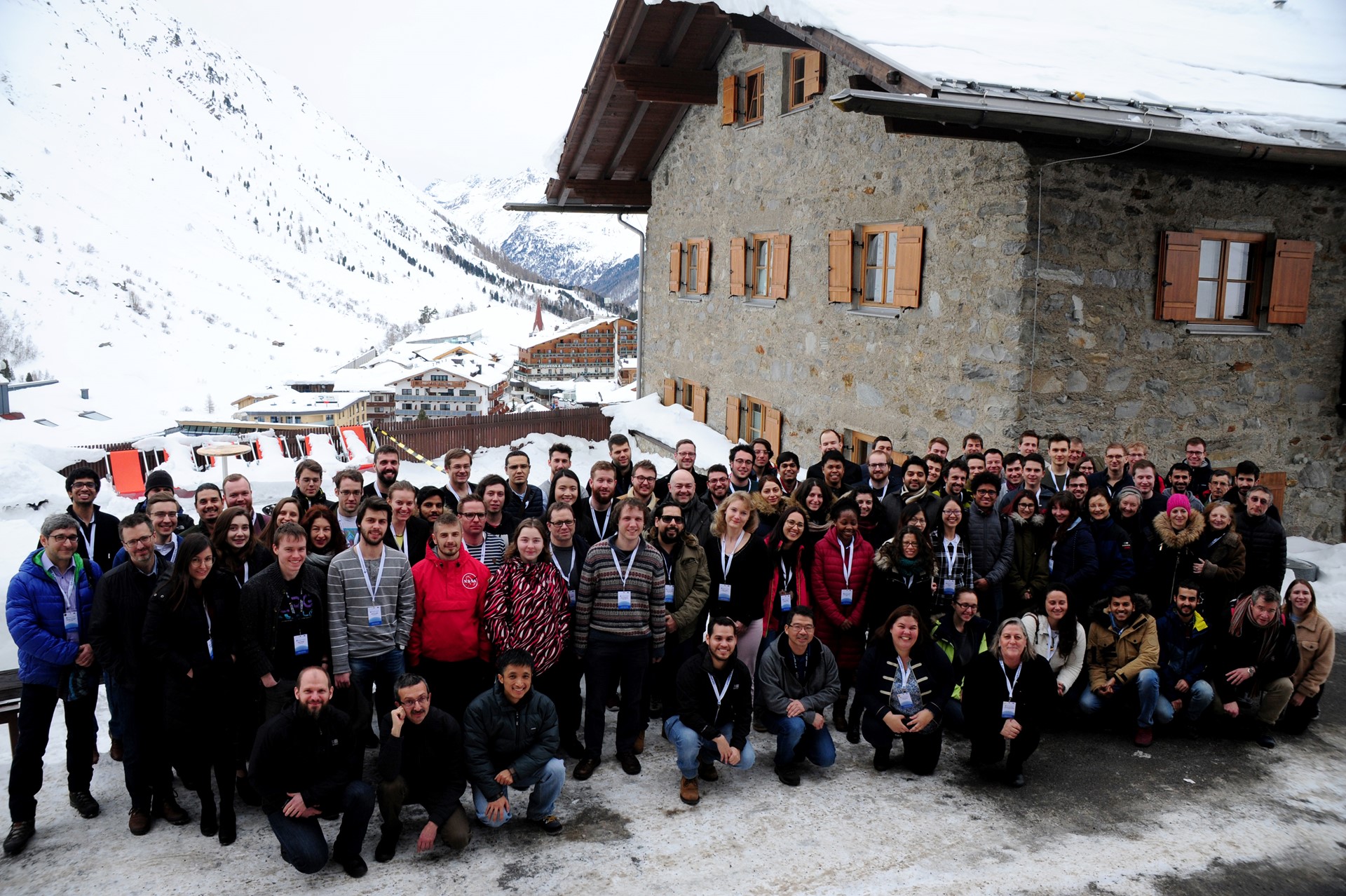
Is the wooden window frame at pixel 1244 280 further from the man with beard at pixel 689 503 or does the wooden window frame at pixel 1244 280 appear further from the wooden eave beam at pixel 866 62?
the man with beard at pixel 689 503

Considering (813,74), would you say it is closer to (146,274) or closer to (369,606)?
(369,606)

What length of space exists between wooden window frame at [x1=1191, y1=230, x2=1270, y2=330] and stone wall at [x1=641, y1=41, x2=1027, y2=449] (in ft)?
6.62

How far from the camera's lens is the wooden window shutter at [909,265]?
9648mm

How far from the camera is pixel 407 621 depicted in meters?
5.07

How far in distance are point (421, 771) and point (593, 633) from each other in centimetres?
122

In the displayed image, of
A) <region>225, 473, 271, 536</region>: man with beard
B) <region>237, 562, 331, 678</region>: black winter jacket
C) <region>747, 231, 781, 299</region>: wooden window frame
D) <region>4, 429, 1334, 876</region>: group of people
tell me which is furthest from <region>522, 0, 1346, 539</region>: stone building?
<region>237, 562, 331, 678</region>: black winter jacket

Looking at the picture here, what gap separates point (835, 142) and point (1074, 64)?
10.7 feet

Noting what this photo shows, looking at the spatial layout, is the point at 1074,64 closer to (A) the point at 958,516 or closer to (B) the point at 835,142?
(B) the point at 835,142

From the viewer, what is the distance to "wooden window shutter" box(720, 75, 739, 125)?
13.6m

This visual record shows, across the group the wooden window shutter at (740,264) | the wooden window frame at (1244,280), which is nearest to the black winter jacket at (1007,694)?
the wooden window frame at (1244,280)

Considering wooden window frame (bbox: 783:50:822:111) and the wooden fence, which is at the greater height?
wooden window frame (bbox: 783:50:822:111)

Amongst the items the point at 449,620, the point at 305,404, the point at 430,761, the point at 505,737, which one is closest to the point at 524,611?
the point at 449,620

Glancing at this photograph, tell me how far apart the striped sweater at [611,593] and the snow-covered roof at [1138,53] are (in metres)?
4.12

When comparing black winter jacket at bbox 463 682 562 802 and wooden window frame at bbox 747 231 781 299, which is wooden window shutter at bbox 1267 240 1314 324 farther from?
black winter jacket at bbox 463 682 562 802
